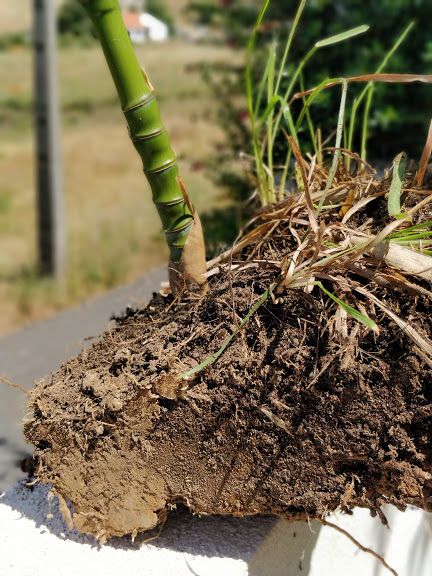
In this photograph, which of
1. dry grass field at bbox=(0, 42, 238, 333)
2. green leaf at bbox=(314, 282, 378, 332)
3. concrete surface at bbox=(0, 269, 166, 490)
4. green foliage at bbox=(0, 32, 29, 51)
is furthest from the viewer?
green foliage at bbox=(0, 32, 29, 51)

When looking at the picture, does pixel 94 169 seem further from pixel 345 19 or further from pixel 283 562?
pixel 283 562

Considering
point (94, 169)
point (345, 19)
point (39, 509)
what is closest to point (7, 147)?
point (94, 169)

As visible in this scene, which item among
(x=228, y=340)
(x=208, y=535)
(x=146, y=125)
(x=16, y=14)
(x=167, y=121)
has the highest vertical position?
(x=146, y=125)

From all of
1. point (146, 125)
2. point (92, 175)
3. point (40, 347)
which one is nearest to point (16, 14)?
point (92, 175)

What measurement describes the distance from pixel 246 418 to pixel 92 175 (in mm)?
9716

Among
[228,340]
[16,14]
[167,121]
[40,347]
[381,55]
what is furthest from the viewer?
[16,14]

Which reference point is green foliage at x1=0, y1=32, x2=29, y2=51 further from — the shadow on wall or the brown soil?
the brown soil

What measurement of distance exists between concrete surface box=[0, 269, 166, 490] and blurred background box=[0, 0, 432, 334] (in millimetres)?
369

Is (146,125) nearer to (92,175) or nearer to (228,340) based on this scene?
(228,340)

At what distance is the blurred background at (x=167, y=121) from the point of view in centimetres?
394

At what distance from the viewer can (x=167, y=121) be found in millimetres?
12195

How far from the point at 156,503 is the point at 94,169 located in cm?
989

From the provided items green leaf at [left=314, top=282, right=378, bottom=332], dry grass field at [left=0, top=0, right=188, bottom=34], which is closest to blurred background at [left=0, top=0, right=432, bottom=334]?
green leaf at [left=314, top=282, right=378, bottom=332]

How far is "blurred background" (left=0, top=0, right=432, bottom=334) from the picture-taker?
394 centimetres
